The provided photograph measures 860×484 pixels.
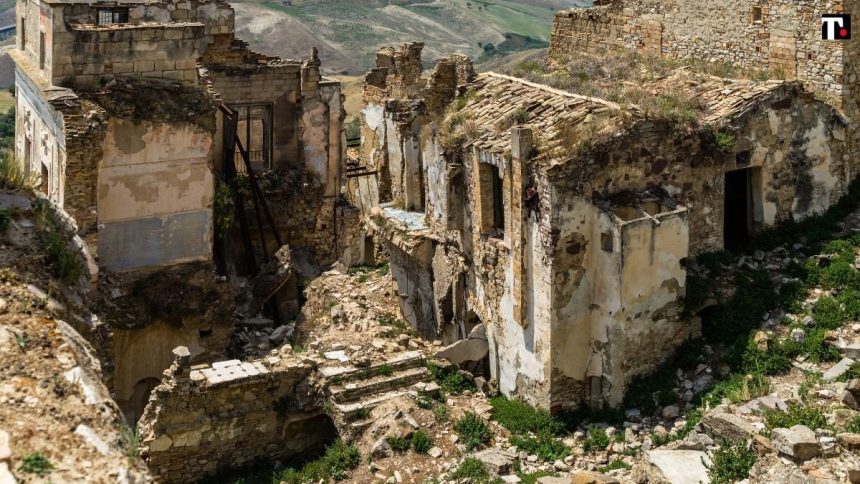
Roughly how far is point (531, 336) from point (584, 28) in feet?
31.1

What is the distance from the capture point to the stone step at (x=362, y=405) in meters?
14.3

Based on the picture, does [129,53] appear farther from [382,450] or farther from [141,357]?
[382,450]

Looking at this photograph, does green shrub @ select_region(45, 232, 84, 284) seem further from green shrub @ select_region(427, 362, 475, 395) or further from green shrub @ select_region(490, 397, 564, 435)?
green shrub @ select_region(427, 362, 475, 395)

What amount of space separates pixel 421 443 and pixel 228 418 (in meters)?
2.76

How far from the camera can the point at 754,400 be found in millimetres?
12867

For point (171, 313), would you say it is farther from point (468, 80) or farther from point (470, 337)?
point (468, 80)

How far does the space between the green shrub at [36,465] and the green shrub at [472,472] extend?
846cm

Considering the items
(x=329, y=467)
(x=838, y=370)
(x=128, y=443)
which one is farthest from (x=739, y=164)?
(x=128, y=443)

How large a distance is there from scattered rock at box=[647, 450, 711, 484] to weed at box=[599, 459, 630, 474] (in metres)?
0.54

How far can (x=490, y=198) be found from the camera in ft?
51.1

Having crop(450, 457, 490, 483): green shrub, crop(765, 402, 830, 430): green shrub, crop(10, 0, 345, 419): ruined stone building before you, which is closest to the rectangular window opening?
crop(765, 402, 830, 430): green shrub

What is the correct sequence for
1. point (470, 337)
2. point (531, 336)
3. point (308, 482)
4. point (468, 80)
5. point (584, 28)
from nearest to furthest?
point (308, 482)
point (531, 336)
point (470, 337)
point (468, 80)
point (584, 28)

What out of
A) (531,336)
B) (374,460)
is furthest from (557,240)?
(374,460)

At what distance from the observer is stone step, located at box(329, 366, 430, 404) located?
47.8 feet
